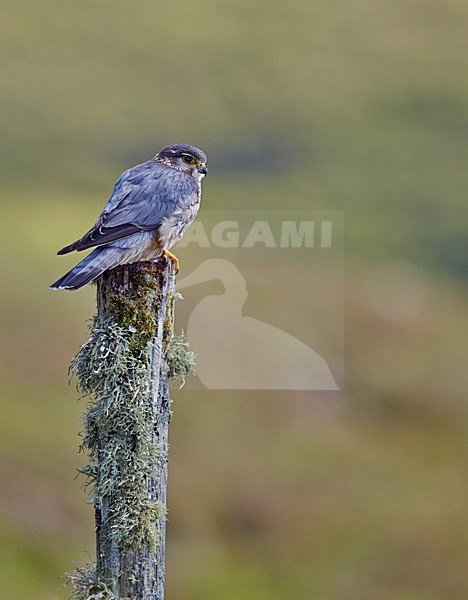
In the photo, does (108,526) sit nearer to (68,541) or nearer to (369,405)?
(68,541)

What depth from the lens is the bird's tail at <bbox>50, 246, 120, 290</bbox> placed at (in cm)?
277

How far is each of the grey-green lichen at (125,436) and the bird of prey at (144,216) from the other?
28 centimetres

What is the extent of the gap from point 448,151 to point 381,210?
1.96 meters

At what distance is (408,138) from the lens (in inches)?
414

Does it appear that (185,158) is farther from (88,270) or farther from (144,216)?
(88,270)

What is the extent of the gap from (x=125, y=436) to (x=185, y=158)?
1.72 m

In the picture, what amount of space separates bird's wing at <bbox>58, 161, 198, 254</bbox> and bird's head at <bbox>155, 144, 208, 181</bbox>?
121 millimetres

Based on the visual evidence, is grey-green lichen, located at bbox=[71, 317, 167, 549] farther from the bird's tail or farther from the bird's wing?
the bird's wing

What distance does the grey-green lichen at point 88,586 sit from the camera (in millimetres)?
2689

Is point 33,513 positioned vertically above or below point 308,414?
below

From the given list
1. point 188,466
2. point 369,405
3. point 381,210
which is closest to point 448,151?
point 381,210
